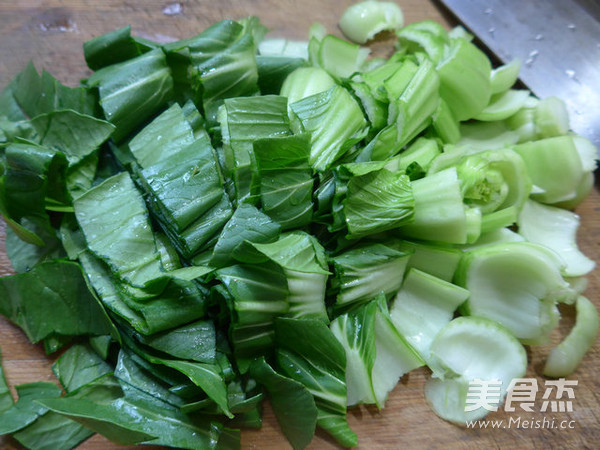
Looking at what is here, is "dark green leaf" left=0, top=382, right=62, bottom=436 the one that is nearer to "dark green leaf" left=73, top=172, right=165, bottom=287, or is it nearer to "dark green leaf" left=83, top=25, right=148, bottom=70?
"dark green leaf" left=73, top=172, right=165, bottom=287

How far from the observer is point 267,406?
1698mm

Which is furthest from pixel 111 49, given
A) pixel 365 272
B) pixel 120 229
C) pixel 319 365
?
pixel 319 365

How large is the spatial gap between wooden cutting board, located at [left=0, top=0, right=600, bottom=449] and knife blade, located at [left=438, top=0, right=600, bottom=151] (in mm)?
228

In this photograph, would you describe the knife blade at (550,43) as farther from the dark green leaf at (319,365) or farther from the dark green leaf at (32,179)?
the dark green leaf at (32,179)

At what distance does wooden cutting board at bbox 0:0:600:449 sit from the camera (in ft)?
5.49

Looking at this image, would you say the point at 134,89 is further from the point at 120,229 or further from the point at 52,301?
the point at 52,301

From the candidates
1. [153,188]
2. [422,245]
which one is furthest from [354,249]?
[153,188]

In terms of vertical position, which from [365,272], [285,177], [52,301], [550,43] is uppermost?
[550,43]

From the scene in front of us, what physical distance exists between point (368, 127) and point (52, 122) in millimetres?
1220

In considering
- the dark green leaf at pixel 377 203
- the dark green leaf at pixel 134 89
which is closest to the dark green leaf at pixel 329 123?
the dark green leaf at pixel 377 203

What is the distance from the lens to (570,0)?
2537 mm

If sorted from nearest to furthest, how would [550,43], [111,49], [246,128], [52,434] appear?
[52,434]
[246,128]
[111,49]
[550,43]

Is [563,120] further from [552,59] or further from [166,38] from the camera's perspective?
[166,38]

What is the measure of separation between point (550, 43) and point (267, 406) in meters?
2.18
